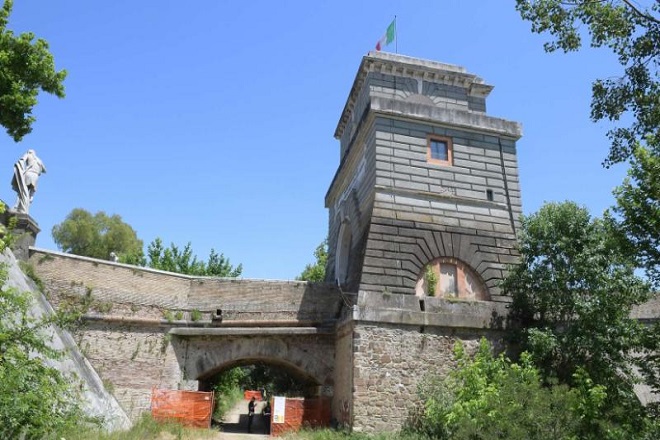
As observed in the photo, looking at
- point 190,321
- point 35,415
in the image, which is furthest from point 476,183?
point 35,415

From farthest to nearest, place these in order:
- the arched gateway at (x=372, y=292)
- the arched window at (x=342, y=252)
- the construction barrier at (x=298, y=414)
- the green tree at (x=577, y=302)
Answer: the arched window at (x=342, y=252)
the construction barrier at (x=298, y=414)
the arched gateway at (x=372, y=292)
the green tree at (x=577, y=302)

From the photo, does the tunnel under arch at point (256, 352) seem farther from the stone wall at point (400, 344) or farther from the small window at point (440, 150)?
the small window at point (440, 150)

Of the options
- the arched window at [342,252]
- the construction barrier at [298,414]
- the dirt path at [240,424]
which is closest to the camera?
the construction barrier at [298,414]

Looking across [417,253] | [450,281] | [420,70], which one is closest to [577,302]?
[450,281]

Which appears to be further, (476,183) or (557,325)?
(476,183)

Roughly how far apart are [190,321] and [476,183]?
9.30 m

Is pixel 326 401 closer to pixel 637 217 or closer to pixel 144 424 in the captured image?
pixel 144 424

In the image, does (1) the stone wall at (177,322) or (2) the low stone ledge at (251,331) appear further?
(2) the low stone ledge at (251,331)

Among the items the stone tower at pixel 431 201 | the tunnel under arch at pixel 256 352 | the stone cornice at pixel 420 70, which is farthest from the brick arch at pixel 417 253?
the stone cornice at pixel 420 70

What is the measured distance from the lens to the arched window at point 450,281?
13.6 meters

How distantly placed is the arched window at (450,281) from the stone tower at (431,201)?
27 mm

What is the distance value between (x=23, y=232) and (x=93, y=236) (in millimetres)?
23438

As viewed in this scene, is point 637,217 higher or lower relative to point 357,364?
higher

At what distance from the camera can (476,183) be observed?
15086 millimetres
